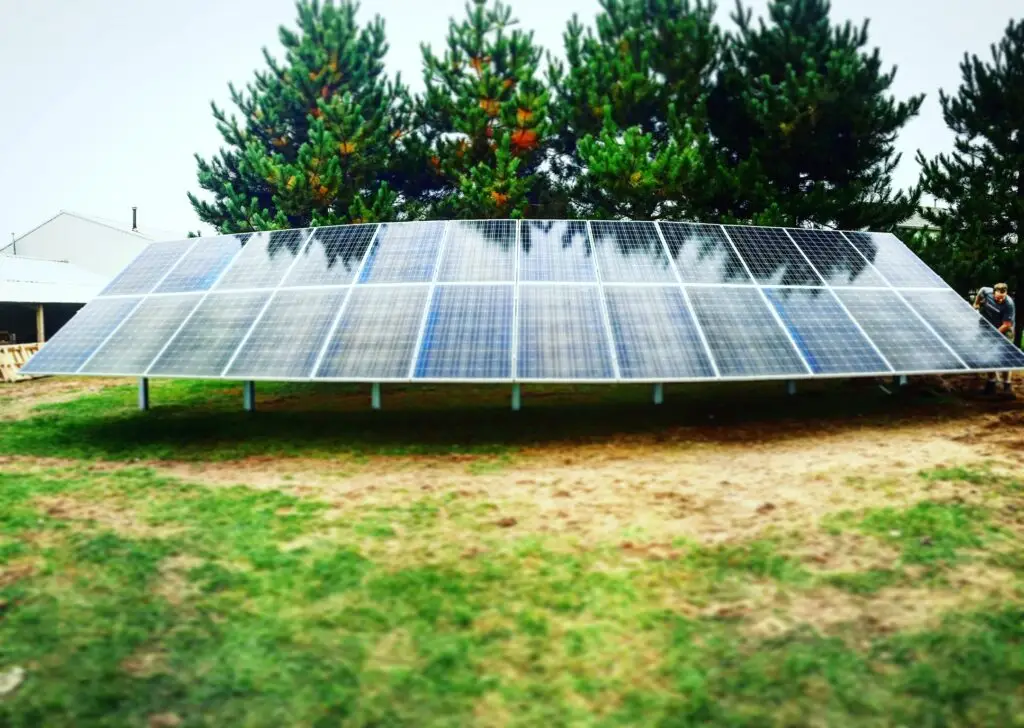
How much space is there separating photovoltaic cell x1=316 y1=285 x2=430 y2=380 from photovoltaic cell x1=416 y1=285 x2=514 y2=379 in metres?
0.24

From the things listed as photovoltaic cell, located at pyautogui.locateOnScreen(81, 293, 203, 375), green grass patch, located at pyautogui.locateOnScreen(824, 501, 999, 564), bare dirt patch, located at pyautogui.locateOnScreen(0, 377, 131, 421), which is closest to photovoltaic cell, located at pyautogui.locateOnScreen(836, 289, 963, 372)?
green grass patch, located at pyautogui.locateOnScreen(824, 501, 999, 564)

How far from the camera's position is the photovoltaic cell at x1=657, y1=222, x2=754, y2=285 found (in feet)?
35.0

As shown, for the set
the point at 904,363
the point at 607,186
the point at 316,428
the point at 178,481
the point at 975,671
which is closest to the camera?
the point at 975,671

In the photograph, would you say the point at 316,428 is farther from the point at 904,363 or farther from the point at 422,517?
the point at 904,363

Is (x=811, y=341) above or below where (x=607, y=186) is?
below

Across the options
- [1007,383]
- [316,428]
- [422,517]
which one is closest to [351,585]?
[422,517]

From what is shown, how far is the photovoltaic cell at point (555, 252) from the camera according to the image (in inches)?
401

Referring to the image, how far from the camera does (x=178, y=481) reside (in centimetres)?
771

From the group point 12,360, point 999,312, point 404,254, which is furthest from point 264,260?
point 999,312

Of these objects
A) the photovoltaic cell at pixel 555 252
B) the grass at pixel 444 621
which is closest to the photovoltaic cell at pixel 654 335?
the photovoltaic cell at pixel 555 252

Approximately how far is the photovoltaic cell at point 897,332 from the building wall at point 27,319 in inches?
1209

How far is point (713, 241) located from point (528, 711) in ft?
32.6

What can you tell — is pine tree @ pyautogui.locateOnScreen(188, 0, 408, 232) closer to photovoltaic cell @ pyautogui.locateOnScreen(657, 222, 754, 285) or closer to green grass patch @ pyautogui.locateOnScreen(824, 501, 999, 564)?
photovoltaic cell @ pyautogui.locateOnScreen(657, 222, 754, 285)

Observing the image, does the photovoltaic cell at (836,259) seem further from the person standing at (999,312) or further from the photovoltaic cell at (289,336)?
the photovoltaic cell at (289,336)
